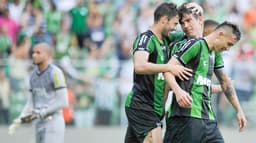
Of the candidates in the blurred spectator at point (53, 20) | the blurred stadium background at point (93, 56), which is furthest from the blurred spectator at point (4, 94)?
the blurred spectator at point (53, 20)

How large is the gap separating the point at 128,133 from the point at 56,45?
290 inches

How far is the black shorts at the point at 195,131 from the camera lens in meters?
8.43

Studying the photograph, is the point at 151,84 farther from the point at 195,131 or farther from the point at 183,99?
the point at 183,99

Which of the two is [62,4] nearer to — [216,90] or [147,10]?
[147,10]

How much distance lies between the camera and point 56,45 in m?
Answer: 16.6

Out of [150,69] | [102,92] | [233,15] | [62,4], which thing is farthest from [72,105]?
[150,69]

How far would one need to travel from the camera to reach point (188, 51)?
325 inches

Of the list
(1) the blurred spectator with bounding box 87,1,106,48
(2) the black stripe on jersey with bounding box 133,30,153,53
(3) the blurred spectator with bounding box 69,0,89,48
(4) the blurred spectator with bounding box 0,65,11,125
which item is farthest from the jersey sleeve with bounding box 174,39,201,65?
(3) the blurred spectator with bounding box 69,0,89,48

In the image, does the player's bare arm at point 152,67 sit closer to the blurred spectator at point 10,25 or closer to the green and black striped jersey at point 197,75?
the green and black striped jersey at point 197,75

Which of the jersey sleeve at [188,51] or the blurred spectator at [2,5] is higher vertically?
the blurred spectator at [2,5]

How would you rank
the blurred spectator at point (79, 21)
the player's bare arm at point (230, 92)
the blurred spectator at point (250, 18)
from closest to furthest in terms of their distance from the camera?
the player's bare arm at point (230, 92)
the blurred spectator at point (79, 21)
the blurred spectator at point (250, 18)

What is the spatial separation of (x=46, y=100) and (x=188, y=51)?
314cm

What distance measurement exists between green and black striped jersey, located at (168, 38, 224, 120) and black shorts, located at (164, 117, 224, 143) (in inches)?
2.2

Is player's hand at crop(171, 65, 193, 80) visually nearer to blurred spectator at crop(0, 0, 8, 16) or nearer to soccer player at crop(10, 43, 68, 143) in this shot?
soccer player at crop(10, 43, 68, 143)
